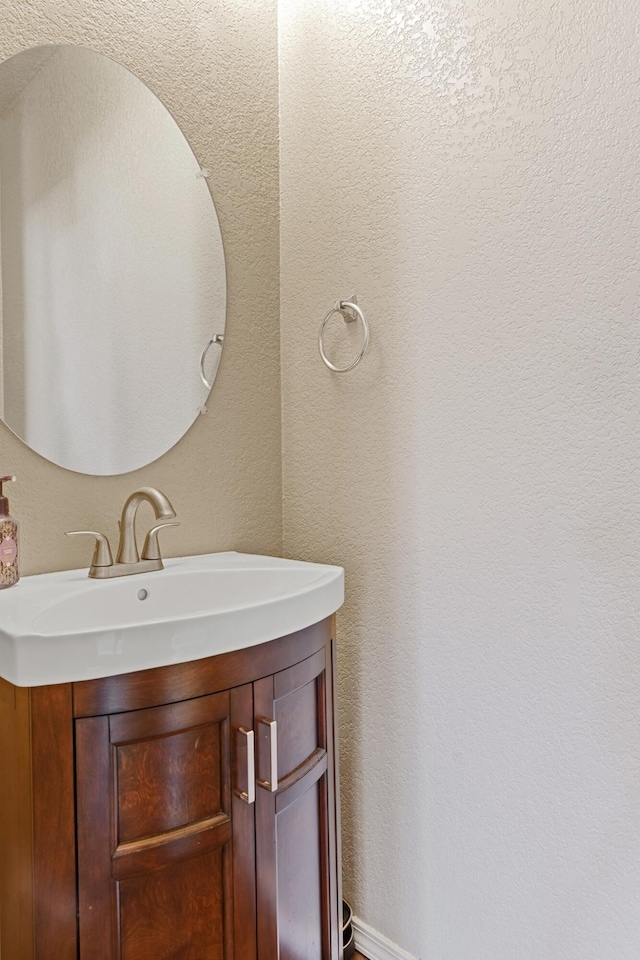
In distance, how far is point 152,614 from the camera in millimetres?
1241

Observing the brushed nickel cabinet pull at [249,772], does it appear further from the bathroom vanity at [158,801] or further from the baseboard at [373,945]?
the baseboard at [373,945]

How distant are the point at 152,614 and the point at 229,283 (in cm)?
82

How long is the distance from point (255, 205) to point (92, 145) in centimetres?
42

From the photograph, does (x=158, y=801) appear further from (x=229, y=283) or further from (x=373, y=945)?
(x=229, y=283)

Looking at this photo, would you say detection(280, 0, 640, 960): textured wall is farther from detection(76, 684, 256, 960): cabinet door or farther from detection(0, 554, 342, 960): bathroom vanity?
detection(76, 684, 256, 960): cabinet door

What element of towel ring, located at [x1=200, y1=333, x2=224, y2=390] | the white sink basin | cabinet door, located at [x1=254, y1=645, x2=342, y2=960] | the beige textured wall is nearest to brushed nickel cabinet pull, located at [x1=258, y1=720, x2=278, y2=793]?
cabinet door, located at [x1=254, y1=645, x2=342, y2=960]

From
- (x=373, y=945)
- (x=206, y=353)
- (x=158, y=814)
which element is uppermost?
(x=206, y=353)

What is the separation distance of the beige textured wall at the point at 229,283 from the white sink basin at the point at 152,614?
11 centimetres

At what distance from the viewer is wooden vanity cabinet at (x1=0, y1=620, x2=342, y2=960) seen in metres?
0.85

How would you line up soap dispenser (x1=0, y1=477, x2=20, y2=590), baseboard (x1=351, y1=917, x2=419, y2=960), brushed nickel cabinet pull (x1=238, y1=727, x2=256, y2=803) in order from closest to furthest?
brushed nickel cabinet pull (x1=238, y1=727, x2=256, y2=803) < soap dispenser (x1=0, y1=477, x2=20, y2=590) < baseboard (x1=351, y1=917, x2=419, y2=960)

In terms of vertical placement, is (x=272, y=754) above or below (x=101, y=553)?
below

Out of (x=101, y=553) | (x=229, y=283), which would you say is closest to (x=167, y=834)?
(x=101, y=553)

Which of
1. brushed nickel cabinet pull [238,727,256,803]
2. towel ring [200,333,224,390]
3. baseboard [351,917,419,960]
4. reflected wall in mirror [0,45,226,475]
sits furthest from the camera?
towel ring [200,333,224,390]

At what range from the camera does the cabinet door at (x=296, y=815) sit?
102 cm
